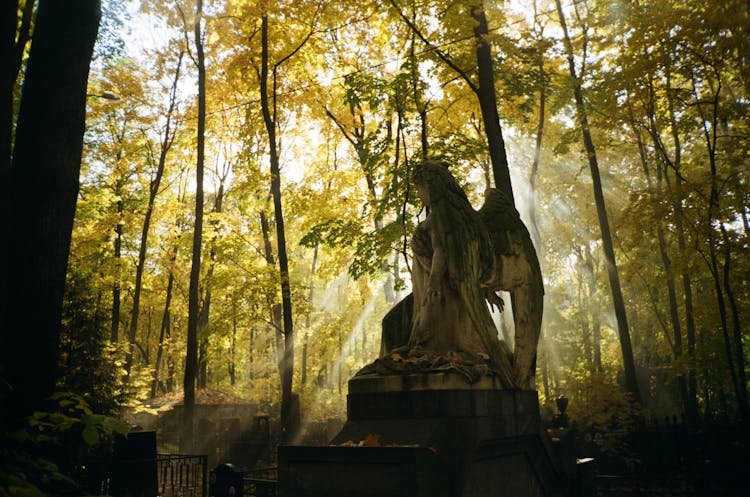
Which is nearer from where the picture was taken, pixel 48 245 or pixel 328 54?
pixel 48 245

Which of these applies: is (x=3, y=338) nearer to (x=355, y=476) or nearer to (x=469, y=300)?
(x=355, y=476)

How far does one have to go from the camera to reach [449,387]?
5.51m

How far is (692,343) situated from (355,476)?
45.2 feet

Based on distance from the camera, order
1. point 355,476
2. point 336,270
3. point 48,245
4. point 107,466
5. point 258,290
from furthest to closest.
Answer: point 336,270 < point 258,290 < point 107,466 < point 355,476 < point 48,245

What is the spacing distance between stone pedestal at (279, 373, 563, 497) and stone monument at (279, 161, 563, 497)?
10 millimetres

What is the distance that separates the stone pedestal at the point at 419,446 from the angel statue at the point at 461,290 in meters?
0.21

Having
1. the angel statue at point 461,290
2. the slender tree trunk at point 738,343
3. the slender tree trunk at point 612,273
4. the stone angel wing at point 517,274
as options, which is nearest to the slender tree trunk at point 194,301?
the slender tree trunk at point 612,273

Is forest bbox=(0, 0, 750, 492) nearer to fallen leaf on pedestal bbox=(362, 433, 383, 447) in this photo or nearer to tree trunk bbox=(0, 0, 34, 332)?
tree trunk bbox=(0, 0, 34, 332)

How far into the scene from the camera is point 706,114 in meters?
13.9

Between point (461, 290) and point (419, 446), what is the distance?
1981mm

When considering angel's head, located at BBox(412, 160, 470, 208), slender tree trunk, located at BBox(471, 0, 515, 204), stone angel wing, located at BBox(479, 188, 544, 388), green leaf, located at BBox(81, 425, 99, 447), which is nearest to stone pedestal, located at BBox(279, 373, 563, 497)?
stone angel wing, located at BBox(479, 188, 544, 388)

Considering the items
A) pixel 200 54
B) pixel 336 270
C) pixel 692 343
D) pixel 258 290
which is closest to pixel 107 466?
pixel 258 290

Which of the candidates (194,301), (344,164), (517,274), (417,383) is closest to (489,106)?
(517,274)

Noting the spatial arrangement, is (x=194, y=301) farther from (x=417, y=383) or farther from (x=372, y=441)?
(x=372, y=441)
